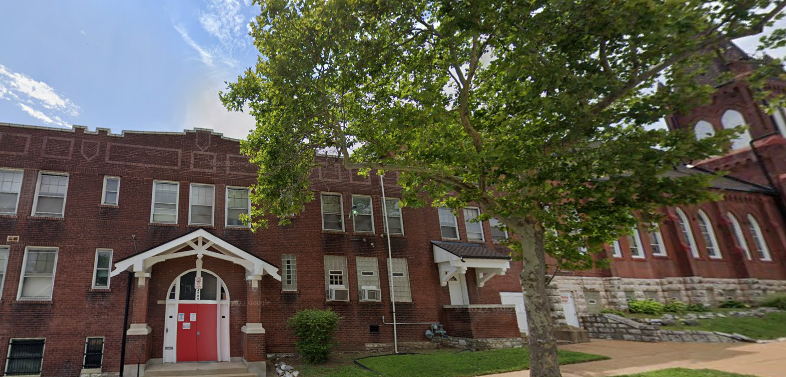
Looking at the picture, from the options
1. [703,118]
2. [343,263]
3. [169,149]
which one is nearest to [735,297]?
[703,118]

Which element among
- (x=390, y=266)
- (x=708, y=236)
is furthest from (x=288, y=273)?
(x=708, y=236)

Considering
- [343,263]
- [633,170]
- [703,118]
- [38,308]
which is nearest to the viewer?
[633,170]

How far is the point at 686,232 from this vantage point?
28.1 meters

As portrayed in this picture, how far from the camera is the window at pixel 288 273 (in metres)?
16.9

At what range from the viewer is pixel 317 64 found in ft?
37.6

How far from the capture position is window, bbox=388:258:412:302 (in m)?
18.7

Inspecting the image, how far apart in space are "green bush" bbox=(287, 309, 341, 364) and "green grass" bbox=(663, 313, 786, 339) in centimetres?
1499

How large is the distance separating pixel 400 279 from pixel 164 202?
32.7 feet

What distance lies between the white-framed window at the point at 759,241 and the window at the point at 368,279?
28.2 meters

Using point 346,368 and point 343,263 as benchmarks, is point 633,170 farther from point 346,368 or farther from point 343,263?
point 343,263

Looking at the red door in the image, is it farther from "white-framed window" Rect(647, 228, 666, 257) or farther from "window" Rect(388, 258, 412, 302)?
"white-framed window" Rect(647, 228, 666, 257)

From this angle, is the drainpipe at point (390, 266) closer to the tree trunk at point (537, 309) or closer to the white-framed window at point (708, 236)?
the tree trunk at point (537, 309)

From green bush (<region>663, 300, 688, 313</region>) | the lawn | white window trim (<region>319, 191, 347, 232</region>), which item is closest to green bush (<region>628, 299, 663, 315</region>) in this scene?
green bush (<region>663, 300, 688, 313</region>)

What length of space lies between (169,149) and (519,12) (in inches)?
550
